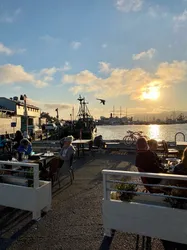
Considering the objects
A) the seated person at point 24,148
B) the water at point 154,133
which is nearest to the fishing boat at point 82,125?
the water at point 154,133

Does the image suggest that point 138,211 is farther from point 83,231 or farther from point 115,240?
point 83,231

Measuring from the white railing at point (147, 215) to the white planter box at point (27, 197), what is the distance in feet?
4.47

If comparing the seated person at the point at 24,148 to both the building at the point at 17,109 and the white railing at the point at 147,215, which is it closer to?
the white railing at the point at 147,215

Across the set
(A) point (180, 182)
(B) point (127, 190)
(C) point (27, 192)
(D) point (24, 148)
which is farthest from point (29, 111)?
(A) point (180, 182)

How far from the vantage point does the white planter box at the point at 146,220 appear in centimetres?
333

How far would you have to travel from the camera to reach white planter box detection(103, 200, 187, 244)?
3.33m

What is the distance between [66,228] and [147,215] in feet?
4.63

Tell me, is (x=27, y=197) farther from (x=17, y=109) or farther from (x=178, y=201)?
(x=17, y=109)

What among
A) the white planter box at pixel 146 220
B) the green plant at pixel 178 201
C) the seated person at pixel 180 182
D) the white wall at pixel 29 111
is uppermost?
the white wall at pixel 29 111

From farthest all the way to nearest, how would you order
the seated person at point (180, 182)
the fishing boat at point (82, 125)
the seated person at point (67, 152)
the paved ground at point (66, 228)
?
the fishing boat at point (82, 125) < the seated person at point (67, 152) < the paved ground at point (66, 228) < the seated person at point (180, 182)

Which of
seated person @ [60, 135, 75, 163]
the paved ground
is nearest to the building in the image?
seated person @ [60, 135, 75, 163]

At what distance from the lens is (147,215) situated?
3533mm

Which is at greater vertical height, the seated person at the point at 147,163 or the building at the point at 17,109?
the building at the point at 17,109

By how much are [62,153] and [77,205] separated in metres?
2.42
